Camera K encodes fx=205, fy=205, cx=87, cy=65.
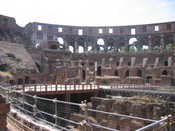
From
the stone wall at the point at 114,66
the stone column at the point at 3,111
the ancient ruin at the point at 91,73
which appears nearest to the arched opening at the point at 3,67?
the ancient ruin at the point at 91,73

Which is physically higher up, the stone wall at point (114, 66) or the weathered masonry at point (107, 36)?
the weathered masonry at point (107, 36)

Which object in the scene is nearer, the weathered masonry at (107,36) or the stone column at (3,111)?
the stone column at (3,111)

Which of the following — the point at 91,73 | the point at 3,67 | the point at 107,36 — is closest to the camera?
the point at 3,67

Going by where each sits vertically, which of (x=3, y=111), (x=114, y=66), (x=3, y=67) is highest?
(x=114, y=66)

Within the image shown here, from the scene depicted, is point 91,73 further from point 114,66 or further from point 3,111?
point 3,111

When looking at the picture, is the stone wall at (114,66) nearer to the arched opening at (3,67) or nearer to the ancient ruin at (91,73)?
the ancient ruin at (91,73)

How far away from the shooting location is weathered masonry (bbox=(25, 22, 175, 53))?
56553 mm

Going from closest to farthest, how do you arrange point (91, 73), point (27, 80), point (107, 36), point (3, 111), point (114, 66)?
1. point (3, 111)
2. point (27, 80)
3. point (91, 73)
4. point (114, 66)
5. point (107, 36)

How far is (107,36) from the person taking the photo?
2419 inches

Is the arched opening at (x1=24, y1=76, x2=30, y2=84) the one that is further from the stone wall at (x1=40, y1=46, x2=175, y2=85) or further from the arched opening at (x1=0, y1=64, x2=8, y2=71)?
the stone wall at (x1=40, y1=46, x2=175, y2=85)

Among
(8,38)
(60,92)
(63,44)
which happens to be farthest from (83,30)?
(60,92)

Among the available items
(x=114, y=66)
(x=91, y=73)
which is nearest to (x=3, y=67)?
(x=91, y=73)

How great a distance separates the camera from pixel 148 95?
23.6 m

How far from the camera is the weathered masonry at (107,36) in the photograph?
186 ft
